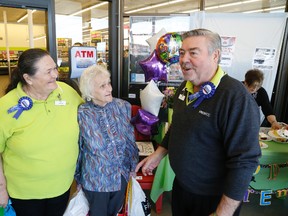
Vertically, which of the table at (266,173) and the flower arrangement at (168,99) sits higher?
the flower arrangement at (168,99)

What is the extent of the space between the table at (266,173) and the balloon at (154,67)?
2.97 ft

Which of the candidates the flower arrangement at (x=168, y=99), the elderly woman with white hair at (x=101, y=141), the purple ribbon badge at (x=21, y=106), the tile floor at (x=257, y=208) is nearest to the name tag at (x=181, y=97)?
the elderly woman with white hair at (x=101, y=141)

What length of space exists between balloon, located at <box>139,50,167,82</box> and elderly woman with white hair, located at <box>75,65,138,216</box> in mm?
1033

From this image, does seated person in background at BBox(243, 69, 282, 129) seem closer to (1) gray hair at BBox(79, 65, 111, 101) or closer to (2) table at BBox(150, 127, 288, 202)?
(2) table at BBox(150, 127, 288, 202)

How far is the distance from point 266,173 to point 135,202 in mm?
1419

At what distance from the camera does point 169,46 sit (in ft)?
7.68

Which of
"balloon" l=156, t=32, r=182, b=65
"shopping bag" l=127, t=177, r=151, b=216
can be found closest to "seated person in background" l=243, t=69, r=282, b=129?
"balloon" l=156, t=32, r=182, b=65

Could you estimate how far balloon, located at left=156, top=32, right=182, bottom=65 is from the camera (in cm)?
235

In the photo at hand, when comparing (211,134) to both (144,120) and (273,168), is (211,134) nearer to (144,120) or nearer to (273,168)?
(144,120)

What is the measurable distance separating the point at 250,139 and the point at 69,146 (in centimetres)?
102

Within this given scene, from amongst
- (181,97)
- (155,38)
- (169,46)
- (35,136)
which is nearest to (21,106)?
(35,136)

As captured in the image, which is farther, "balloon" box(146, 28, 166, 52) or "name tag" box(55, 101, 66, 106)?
"balloon" box(146, 28, 166, 52)

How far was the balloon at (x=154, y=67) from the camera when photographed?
7.99 ft

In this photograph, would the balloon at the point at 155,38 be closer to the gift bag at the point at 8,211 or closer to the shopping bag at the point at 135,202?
the shopping bag at the point at 135,202
